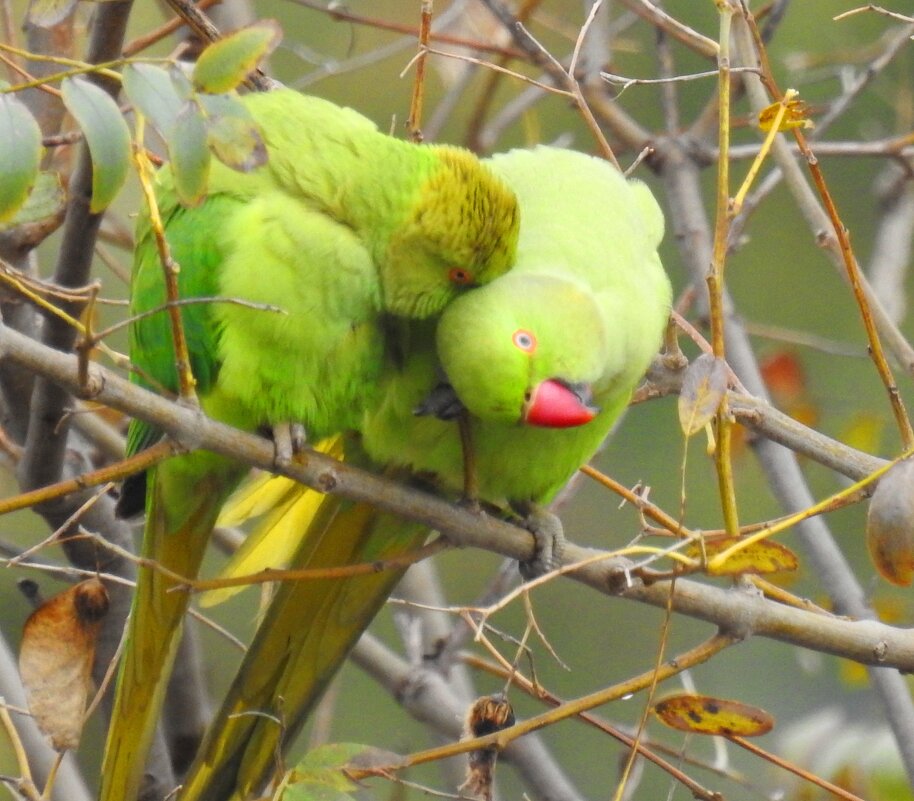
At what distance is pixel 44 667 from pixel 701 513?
4.94 metres

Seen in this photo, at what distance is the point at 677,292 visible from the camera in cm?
654

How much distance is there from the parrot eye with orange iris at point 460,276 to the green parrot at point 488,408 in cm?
2

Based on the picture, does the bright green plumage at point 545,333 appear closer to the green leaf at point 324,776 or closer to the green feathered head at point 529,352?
the green feathered head at point 529,352

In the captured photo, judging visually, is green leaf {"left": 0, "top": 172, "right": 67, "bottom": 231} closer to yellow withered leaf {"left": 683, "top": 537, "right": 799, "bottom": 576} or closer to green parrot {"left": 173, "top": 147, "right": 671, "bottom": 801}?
green parrot {"left": 173, "top": 147, "right": 671, "bottom": 801}

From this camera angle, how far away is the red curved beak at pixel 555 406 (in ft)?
6.15

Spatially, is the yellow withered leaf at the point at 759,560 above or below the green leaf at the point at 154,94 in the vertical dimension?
below

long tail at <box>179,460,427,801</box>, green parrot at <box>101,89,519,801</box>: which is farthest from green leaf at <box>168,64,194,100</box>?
long tail at <box>179,460,427,801</box>

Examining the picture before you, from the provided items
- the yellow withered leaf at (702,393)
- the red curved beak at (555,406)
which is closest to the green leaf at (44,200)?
the red curved beak at (555,406)

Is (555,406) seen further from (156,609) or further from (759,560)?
(156,609)

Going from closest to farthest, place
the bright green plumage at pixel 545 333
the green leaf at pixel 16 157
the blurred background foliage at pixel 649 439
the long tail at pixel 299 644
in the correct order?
the green leaf at pixel 16 157
the bright green plumage at pixel 545 333
the long tail at pixel 299 644
the blurred background foliage at pixel 649 439

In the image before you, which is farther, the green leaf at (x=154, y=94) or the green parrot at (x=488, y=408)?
the green parrot at (x=488, y=408)

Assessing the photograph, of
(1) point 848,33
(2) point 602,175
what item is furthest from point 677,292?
(2) point 602,175

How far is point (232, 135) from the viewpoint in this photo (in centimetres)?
145

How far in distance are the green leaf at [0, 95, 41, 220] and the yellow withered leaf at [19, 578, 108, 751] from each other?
75 centimetres
